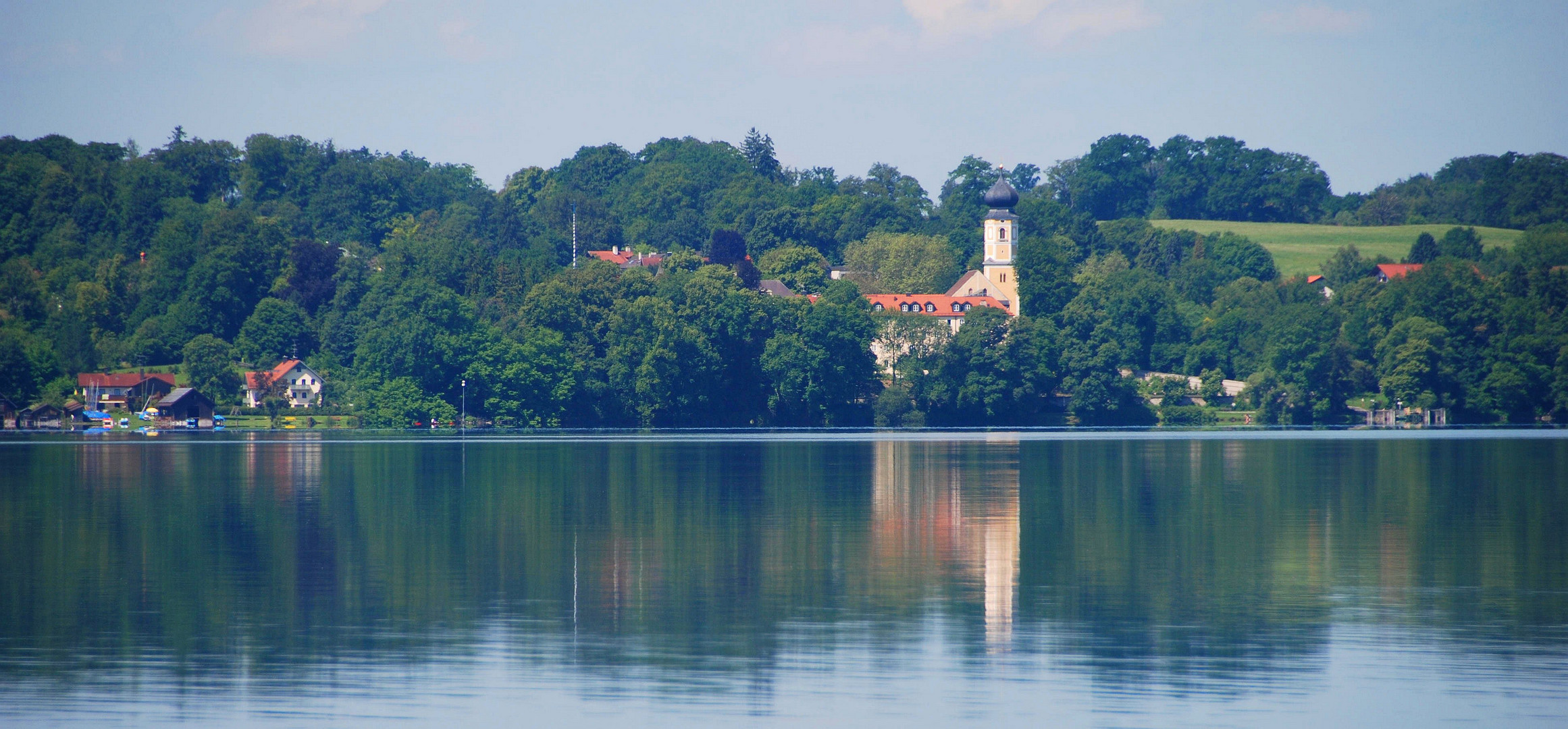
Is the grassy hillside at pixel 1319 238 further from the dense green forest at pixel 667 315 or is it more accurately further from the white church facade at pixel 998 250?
the white church facade at pixel 998 250

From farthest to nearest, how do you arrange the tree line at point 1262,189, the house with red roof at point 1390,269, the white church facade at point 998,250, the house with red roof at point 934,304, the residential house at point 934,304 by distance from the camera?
1. the tree line at point 1262,189
2. the white church facade at point 998,250
3. the house with red roof at point 1390,269
4. the house with red roof at point 934,304
5. the residential house at point 934,304

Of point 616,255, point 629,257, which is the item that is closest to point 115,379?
point 629,257

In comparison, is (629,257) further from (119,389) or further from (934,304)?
→ (119,389)

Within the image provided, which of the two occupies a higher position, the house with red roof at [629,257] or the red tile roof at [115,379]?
the house with red roof at [629,257]

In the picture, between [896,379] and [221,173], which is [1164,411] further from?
[221,173]

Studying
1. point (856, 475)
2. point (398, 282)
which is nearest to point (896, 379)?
point (398, 282)

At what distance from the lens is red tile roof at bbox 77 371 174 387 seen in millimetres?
99625

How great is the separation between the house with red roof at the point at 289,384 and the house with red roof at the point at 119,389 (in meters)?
5.16

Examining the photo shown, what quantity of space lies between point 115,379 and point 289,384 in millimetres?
11160

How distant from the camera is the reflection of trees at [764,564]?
646 inches

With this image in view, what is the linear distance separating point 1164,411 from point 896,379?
1808cm

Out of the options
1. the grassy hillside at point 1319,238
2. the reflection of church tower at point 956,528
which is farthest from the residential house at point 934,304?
the reflection of church tower at point 956,528

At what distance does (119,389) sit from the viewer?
99875mm

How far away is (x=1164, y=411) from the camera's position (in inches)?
4114
